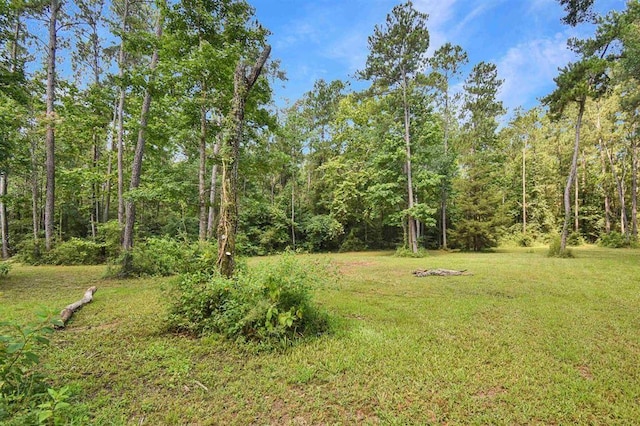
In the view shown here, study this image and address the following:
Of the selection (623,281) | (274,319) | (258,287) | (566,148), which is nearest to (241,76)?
(258,287)

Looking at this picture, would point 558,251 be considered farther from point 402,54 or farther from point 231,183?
point 231,183

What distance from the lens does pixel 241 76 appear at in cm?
409

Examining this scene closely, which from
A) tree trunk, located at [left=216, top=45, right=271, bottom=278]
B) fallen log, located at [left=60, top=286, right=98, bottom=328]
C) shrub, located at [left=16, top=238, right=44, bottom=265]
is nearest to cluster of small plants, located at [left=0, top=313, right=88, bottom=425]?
fallen log, located at [left=60, top=286, right=98, bottom=328]

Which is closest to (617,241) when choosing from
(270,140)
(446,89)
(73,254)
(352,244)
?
(446,89)

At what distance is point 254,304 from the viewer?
3.31 metres

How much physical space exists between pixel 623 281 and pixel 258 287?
8597 mm

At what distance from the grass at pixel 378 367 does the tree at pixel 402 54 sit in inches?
471

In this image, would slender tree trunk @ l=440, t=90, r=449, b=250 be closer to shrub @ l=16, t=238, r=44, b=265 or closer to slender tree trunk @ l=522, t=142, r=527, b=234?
slender tree trunk @ l=522, t=142, r=527, b=234

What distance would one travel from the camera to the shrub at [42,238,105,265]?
10.4 metres

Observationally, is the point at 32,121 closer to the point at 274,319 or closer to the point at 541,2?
the point at 274,319

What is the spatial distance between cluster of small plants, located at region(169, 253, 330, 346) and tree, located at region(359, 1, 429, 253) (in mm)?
13183

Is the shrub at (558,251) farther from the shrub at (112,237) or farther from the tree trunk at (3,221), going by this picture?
the tree trunk at (3,221)

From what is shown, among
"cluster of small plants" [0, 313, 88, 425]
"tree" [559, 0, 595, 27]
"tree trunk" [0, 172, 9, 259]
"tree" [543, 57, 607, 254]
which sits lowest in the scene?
"cluster of small plants" [0, 313, 88, 425]

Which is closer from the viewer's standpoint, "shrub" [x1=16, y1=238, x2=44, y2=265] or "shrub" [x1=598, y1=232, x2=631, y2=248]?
"shrub" [x1=16, y1=238, x2=44, y2=265]
